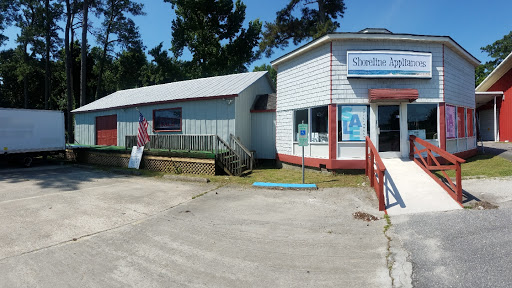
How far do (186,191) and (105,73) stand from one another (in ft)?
102

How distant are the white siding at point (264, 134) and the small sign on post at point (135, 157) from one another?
5.39 m

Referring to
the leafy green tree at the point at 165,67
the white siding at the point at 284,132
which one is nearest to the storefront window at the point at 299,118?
the white siding at the point at 284,132

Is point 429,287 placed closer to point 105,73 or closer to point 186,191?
point 186,191

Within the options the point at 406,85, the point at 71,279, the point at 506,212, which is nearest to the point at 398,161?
the point at 406,85

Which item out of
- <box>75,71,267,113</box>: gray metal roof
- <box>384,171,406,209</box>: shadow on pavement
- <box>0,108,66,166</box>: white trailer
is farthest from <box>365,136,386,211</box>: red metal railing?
<box>0,108,66,166</box>: white trailer

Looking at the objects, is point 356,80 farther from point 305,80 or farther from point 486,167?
A: point 486,167

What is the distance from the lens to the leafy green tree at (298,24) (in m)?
26.6

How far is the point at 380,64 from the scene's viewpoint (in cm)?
945

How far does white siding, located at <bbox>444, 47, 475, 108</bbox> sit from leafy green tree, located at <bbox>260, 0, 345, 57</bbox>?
16.0 metres

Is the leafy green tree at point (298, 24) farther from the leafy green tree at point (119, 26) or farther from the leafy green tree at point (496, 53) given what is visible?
the leafy green tree at point (496, 53)

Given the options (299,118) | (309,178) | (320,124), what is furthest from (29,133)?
(320,124)

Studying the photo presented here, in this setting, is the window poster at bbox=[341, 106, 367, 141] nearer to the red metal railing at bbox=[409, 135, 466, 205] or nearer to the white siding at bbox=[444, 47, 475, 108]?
the red metal railing at bbox=[409, 135, 466, 205]

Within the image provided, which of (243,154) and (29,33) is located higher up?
(29,33)

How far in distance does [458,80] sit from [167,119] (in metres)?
14.1
